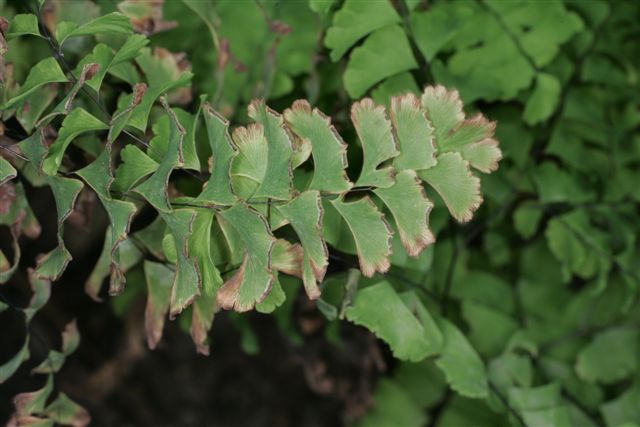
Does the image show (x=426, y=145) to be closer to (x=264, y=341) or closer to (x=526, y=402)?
(x=526, y=402)

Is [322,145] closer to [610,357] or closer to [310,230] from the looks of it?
[310,230]

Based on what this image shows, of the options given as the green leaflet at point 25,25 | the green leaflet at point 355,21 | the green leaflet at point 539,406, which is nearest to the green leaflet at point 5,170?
the green leaflet at point 25,25

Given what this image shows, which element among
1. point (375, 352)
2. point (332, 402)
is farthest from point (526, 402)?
point (332, 402)

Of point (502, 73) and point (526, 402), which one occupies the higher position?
point (502, 73)

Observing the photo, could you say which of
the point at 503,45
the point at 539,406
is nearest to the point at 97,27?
the point at 503,45

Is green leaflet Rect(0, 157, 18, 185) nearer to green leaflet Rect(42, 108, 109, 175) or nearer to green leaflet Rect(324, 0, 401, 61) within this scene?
green leaflet Rect(42, 108, 109, 175)

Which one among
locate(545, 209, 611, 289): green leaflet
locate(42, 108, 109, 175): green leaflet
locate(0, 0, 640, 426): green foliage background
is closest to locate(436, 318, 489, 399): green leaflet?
locate(0, 0, 640, 426): green foliage background

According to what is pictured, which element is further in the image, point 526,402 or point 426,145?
point 526,402
